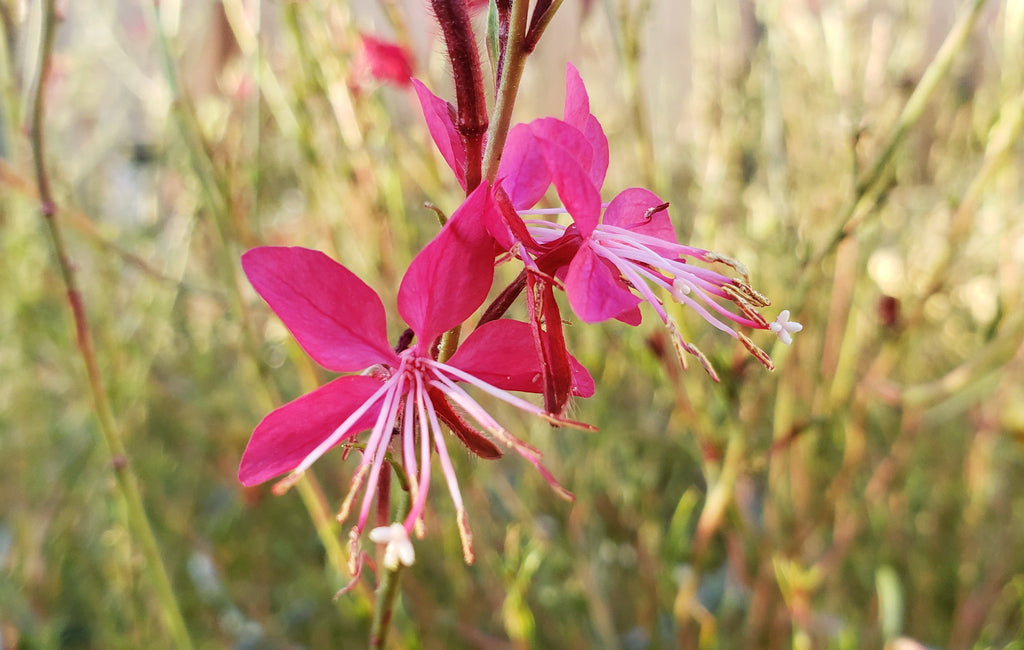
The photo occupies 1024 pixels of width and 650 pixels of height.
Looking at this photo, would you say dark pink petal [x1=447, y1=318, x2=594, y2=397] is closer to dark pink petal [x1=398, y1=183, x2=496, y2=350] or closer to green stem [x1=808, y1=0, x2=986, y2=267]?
dark pink petal [x1=398, y1=183, x2=496, y2=350]

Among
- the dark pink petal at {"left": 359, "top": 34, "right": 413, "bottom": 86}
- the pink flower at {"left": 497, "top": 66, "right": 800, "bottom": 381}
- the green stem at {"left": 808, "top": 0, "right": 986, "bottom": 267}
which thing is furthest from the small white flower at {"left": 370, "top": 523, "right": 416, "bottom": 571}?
the dark pink petal at {"left": 359, "top": 34, "right": 413, "bottom": 86}

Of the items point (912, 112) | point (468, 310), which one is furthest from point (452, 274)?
point (912, 112)

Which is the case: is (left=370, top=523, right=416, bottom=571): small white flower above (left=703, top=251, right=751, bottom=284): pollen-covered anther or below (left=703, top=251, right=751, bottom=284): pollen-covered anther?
below

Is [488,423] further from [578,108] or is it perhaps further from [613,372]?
[613,372]

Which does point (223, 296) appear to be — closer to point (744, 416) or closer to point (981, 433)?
point (744, 416)

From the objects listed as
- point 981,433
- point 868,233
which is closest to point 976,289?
point 981,433

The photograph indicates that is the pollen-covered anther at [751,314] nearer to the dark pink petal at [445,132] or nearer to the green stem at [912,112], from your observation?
the dark pink petal at [445,132]

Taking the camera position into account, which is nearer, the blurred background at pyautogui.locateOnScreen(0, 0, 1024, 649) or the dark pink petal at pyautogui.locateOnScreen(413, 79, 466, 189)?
the dark pink petal at pyautogui.locateOnScreen(413, 79, 466, 189)
